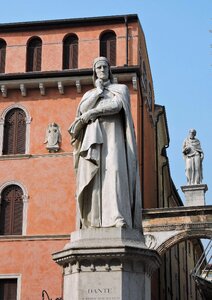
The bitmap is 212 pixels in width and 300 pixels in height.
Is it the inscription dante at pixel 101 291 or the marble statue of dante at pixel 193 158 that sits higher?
the marble statue of dante at pixel 193 158

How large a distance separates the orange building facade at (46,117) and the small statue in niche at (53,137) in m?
0.14

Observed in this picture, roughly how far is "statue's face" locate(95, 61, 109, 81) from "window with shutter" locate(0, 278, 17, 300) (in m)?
19.3

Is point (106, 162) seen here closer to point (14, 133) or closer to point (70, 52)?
point (14, 133)

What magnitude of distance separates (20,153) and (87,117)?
20.7 m

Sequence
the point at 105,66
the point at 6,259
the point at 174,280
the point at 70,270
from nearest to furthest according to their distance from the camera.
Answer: the point at 70,270 < the point at 105,66 < the point at 6,259 < the point at 174,280

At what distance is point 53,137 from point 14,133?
174 cm

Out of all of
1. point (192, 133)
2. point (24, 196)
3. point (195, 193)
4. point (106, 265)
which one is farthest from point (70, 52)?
point (106, 265)

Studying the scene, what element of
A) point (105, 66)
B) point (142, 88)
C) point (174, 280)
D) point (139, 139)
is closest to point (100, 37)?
point (142, 88)

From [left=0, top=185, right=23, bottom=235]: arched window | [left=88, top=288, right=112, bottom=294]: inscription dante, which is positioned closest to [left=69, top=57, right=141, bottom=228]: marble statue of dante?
[left=88, top=288, right=112, bottom=294]: inscription dante

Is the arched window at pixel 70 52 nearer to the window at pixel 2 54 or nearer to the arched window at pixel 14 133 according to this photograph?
the window at pixel 2 54

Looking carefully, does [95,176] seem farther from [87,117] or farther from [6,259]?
[6,259]

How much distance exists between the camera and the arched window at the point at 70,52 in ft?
96.5

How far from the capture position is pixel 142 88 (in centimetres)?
3008

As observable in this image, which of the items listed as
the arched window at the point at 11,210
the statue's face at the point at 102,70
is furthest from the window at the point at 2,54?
the statue's face at the point at 102,70
